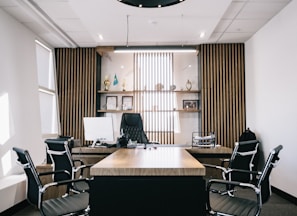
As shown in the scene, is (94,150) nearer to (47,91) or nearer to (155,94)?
(47,91)

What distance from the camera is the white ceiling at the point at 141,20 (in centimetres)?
463

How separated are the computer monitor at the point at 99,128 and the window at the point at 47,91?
7.77 feet

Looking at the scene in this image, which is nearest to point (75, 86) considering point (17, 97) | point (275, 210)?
point (17, 97)

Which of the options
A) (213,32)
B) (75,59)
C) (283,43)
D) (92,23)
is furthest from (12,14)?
(283,43)

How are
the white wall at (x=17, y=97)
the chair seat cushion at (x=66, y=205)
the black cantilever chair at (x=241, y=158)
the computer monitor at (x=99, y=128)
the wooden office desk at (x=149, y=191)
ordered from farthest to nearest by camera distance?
1. the white wall at (x=17, y=97)
2. the computer monitor at (x=99, y=128)
3. the black cantilever chair at (x=241, y=158)
4. the chair seat cushion at (x=66, y=205)
5. the wooden office desk at (x=149, y=191)

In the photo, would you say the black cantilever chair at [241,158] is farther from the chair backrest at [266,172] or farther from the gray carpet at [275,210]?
the gray carpet at [275,210]

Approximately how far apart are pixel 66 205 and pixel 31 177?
431mm

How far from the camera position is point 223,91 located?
22.9 ft

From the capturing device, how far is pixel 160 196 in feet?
6.79

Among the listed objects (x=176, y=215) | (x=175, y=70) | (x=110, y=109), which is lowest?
(x=176, y=215)

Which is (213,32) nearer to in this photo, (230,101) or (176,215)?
(230,101)

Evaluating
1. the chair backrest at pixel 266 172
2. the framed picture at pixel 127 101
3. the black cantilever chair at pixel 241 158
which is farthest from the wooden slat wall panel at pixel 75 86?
the chair backrest at pixel 266 172

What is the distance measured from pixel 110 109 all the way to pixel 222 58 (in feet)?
10.9

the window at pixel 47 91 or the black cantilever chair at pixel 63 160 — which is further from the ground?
the window at pixel 47 91
